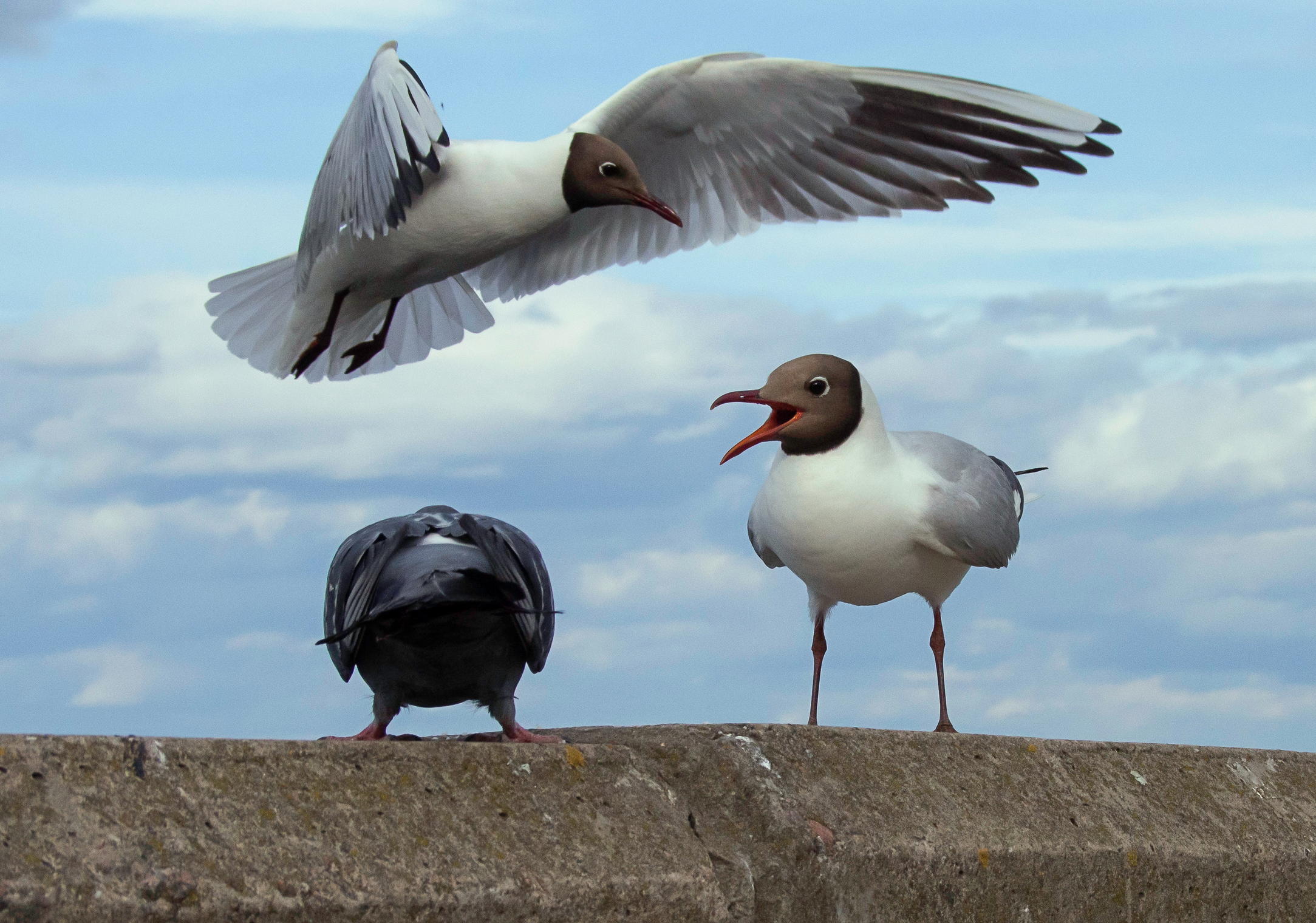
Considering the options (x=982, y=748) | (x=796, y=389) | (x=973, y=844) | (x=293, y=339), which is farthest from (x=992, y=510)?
(x=293, y=339)

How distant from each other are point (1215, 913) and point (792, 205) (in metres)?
3.63

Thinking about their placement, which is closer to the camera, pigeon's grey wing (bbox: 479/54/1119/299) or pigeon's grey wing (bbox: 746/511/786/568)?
pigeon's grey wing (bbox: 746/511/786/568)

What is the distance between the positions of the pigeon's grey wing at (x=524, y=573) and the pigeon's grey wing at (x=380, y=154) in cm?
190

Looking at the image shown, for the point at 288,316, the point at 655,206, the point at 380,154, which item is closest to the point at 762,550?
the point at 655,206

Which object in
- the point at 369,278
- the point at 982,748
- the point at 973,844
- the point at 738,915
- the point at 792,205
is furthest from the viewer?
the point at 792,205

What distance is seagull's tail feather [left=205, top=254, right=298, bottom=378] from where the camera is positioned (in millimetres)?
7219

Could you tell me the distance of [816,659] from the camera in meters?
5.53

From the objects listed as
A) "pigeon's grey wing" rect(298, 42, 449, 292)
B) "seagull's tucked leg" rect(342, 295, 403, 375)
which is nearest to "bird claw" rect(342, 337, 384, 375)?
"seagull's tucked leg" rect(342, 295, 403, 375)

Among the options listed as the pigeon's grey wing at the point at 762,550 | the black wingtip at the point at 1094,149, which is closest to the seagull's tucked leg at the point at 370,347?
the pigeon's grey wing at the point at 762,550

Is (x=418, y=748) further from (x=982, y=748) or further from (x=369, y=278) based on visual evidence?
(x=369, y=278)

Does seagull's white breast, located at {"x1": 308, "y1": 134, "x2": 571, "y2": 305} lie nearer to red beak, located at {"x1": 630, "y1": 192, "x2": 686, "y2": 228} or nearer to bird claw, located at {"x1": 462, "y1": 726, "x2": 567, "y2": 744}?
red beak, located at {"x1": 630, "y1": 192, "x2": 686, "y2": 228}

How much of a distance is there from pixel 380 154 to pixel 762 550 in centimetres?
190

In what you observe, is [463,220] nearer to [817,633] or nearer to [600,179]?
[600,179]

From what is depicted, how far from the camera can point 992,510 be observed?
5312 millimetres
